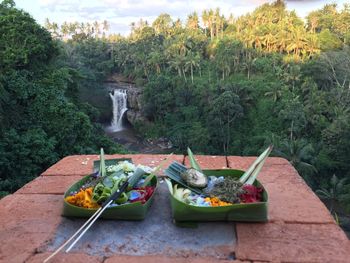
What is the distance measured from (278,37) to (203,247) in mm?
36726

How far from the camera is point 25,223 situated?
6.30ft

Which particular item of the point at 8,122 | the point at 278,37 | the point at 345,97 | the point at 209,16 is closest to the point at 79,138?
the point at 8,122

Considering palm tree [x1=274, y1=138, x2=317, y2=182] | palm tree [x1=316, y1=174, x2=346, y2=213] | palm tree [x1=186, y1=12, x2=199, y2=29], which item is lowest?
palm tree [x1=316, y1=174, x2=346, y2=213]

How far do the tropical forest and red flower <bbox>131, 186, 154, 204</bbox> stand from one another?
34.8 feet

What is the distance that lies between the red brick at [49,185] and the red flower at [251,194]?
1.11 metres

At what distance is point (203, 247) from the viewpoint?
5.45ft

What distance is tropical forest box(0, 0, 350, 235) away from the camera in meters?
14.1

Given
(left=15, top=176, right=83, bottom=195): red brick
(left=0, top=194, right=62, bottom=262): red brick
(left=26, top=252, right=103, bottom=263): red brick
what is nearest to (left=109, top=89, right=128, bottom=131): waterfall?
(left=15, top=176, right=83, bottom=195): red brick

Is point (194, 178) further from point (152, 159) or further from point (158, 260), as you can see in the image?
point (152, 159)

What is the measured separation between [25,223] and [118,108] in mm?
32969

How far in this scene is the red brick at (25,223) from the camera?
1.67m

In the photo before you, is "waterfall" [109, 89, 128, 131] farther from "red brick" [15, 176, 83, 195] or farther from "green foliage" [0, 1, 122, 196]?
"red brick" [15, 176, 83, 195]

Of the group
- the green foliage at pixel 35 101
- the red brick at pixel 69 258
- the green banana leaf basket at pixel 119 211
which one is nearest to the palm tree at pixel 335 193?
the green foliage at pixel 35 101

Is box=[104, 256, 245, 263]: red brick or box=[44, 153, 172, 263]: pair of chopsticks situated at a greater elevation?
box=[44, 153, 172, 263]: pair of chopsticks
